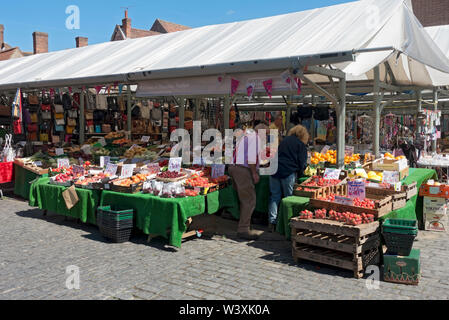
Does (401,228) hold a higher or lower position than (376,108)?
lower

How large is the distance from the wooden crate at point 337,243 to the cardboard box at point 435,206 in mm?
2179

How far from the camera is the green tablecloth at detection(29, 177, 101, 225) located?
22.3 feet

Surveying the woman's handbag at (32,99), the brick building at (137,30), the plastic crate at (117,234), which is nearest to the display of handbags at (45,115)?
the woman's handbag at (32,99)

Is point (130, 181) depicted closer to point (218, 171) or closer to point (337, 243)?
point (218, 171)

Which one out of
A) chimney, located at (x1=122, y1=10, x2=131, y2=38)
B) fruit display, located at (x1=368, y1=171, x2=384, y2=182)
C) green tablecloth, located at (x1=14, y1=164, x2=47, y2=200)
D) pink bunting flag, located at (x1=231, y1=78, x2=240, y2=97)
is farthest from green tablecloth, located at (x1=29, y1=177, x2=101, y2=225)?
chimney, located at (x1=122, y1=10, x2=131, y2=38)

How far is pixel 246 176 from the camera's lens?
6.49m

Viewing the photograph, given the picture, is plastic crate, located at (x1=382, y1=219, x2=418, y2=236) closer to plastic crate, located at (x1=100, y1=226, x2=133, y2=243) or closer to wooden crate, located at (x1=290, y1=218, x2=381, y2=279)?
wooden crate, located at (x1=290, y1=218, x2=381, y2=279)

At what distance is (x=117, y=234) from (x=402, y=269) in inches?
147

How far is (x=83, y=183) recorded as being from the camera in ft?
23.0

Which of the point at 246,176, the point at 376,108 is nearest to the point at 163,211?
the point at 246,176

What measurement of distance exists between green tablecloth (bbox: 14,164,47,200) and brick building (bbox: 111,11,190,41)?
107 feet

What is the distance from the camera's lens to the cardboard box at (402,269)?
14.3ft
